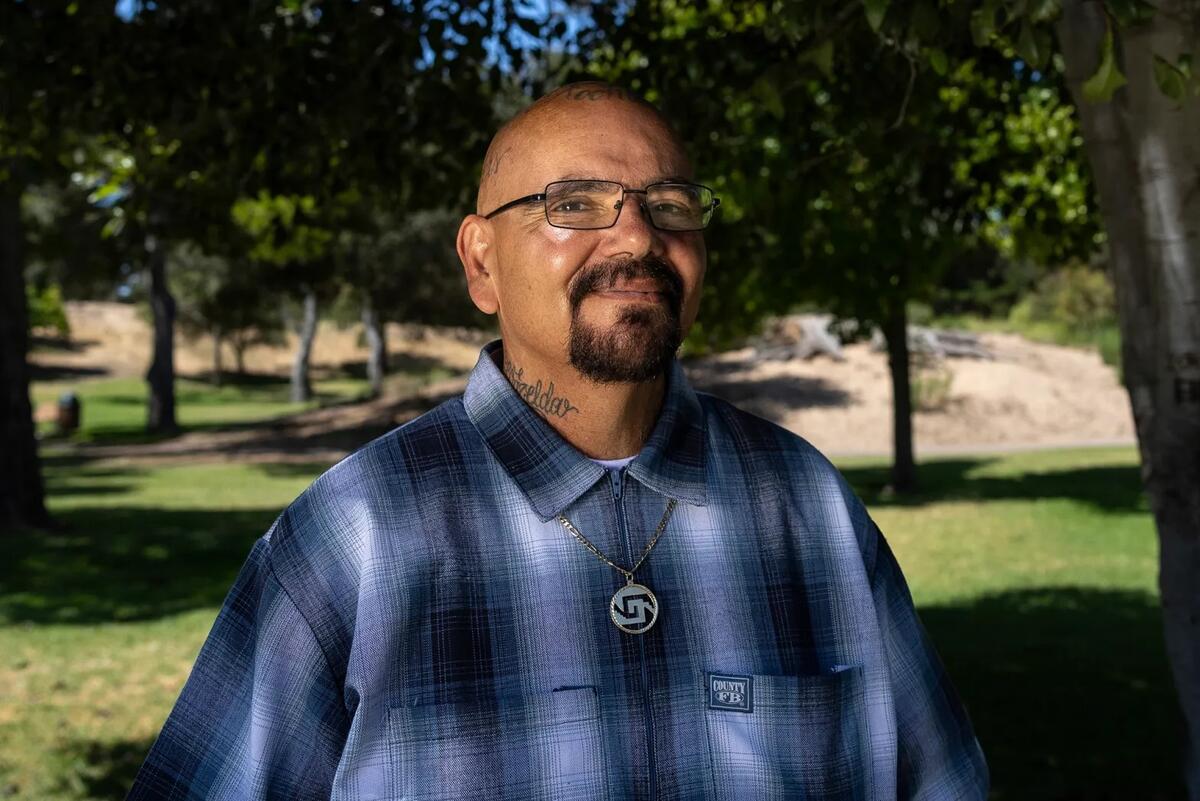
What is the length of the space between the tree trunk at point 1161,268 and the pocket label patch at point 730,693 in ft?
7.78

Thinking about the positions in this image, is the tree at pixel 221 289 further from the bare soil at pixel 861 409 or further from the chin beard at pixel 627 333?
the chin beard at pixel 627 333

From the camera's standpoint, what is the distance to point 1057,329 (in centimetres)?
3569

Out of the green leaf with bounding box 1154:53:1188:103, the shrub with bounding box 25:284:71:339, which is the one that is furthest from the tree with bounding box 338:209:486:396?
the green leaf with bounding box 1154:53:1188:103

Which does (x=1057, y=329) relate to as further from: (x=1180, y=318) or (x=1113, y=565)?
(x=1180, y=318)

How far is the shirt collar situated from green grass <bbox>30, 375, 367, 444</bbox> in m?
29.0

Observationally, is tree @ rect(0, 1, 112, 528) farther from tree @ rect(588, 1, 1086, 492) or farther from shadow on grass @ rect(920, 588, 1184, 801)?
shadow on grass @ rect(920, 588, 1184, 801)

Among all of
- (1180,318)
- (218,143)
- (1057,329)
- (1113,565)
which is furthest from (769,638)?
(1057,329)

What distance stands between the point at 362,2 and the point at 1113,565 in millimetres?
9729

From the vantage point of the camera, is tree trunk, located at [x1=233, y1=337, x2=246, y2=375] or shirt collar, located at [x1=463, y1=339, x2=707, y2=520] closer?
shirt collar, located at [x1=463, y1=339, x2=707, y2=520]

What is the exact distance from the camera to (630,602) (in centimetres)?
171

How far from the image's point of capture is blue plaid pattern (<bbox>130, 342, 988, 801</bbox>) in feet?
5.34

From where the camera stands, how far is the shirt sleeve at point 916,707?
6.09 feet

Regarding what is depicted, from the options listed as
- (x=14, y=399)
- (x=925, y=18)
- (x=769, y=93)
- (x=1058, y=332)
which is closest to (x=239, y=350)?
(x=1058, y=332)

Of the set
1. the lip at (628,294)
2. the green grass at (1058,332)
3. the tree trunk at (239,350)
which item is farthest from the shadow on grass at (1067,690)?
the tree trunk at (239,350)
